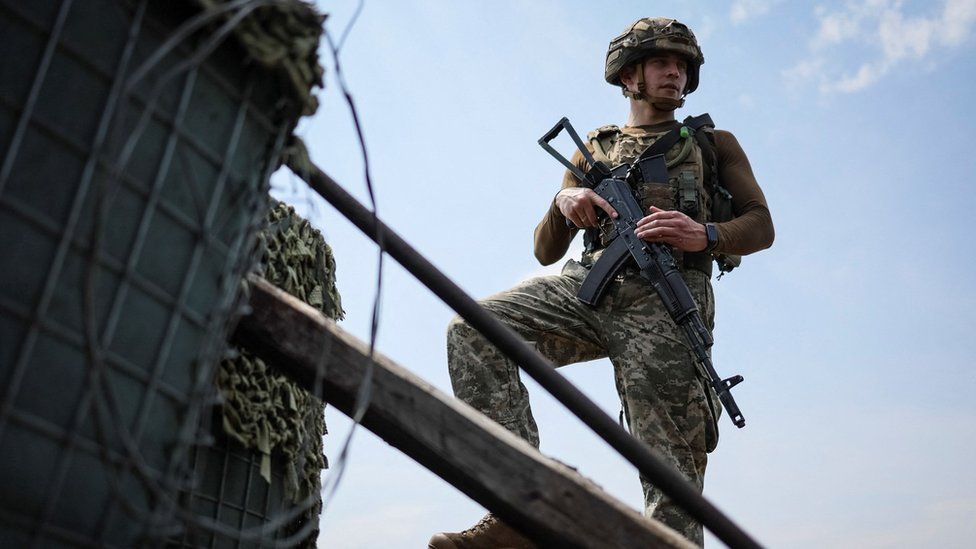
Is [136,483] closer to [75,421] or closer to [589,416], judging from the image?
[75,421]

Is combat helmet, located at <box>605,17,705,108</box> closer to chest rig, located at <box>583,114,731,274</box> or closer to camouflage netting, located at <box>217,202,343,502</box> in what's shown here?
chest rig, located at <box>583,114,731,274</box>

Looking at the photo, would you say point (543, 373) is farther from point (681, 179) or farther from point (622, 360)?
point (681, 179)

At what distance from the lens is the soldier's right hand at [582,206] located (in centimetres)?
429

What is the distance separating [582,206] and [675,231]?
43cm

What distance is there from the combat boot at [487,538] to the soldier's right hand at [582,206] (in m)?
1.48

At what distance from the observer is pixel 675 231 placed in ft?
13.3

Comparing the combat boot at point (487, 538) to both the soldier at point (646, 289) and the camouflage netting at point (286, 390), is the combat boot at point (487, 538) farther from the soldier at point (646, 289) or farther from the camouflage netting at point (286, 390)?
the camouflage netting at point (286, 390)

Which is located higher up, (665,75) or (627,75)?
(627,75)

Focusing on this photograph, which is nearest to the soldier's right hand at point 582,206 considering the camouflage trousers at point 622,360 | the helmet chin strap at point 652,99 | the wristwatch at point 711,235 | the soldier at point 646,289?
the soldier at point 646,289

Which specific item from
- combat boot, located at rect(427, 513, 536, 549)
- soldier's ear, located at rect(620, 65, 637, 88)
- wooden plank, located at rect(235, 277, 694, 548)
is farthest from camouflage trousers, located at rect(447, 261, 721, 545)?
wooden plank, located at rect(235, 277, 694, 548)

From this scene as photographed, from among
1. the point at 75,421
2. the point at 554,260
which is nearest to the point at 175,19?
the point at 75,421

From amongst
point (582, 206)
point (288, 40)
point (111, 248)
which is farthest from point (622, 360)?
point (111, 248)

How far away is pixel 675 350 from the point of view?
398 cm

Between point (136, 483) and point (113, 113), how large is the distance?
45cm
